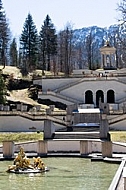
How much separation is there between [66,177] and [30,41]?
210 ft

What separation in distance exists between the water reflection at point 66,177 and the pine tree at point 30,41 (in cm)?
5755

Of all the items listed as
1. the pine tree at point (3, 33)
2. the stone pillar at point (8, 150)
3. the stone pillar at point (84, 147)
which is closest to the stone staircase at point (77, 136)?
the stone pillar at point (84, 147)

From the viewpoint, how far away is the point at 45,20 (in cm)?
8538

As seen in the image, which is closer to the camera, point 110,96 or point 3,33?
point 110,96

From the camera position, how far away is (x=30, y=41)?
82062 millimetres

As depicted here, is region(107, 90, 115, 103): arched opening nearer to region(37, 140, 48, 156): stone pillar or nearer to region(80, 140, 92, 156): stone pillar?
region(80, 140, 92, 156): stone pillar

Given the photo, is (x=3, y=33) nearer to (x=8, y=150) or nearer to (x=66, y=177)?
(x=8, y=150)

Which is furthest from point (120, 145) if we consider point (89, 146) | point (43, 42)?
point (43, 42)

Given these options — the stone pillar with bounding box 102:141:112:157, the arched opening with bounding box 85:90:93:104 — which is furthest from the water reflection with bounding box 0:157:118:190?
the arched opening with bounding box 85:90:93:104

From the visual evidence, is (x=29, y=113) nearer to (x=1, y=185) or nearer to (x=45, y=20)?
(x=1, y=185)

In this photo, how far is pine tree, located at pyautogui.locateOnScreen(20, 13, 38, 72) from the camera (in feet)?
267

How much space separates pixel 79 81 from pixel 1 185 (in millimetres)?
42651

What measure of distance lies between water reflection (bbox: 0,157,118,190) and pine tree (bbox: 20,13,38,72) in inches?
2266

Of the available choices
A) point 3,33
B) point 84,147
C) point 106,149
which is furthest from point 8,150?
point 3,33
